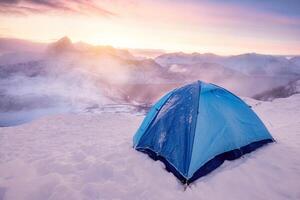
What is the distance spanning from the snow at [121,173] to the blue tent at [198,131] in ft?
0.75

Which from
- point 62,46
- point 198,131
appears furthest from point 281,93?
point 62,46

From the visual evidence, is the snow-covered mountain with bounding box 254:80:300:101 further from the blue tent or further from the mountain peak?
the mountain peak

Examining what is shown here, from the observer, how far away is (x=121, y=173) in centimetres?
580

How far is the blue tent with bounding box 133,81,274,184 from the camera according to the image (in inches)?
219

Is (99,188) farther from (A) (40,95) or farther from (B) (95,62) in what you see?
(B) (95,62)

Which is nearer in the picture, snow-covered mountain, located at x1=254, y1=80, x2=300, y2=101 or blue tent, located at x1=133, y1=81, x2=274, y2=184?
blue tent, located at x1=133, y1=81, x2=274, y2=184

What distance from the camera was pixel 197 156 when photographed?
5.50m

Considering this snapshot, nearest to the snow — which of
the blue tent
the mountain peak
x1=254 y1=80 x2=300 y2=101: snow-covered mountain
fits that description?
the blue tent

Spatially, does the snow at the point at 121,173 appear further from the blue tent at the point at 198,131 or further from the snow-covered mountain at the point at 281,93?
the snow-covered mountain at the point at 281,93

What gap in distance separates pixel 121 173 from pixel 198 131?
2.03 meters

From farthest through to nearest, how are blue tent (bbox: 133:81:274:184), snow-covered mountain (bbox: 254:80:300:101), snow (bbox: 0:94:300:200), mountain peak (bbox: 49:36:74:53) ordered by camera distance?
mountain peak (bbox: 49:36:74:53)
snow-covered mountain (bbox: 254:80:300:101)
blue tent (bbox: 133:81:274:184)
snow (bbox: 0:94:300:200)

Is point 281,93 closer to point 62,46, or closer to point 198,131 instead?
point 198,131

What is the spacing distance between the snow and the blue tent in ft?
0.75

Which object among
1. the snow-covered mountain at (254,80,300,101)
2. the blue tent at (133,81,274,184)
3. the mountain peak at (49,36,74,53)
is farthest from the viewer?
the mountain peak at (49,36,74,53)
